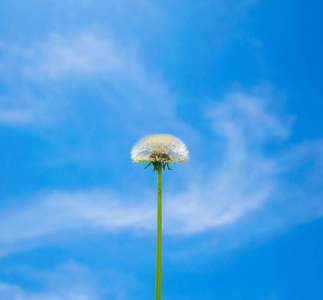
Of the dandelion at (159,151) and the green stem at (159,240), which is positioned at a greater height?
the dandelion at (159,151)

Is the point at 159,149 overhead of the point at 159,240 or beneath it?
overhead

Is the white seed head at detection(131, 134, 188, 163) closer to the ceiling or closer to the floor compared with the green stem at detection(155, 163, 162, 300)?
closer to the ceiling

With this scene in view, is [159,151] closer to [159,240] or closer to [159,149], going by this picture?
[159,149]

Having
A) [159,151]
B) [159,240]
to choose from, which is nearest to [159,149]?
[159,151]

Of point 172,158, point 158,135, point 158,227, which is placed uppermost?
point 158,135

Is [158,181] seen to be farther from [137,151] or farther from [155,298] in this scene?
[155,298]

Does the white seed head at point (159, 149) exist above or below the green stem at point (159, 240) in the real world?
above

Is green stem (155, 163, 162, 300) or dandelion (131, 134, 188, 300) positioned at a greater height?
dandelion (131, 134, 188, 300)

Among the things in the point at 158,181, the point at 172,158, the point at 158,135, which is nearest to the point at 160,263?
the point at 158,181
